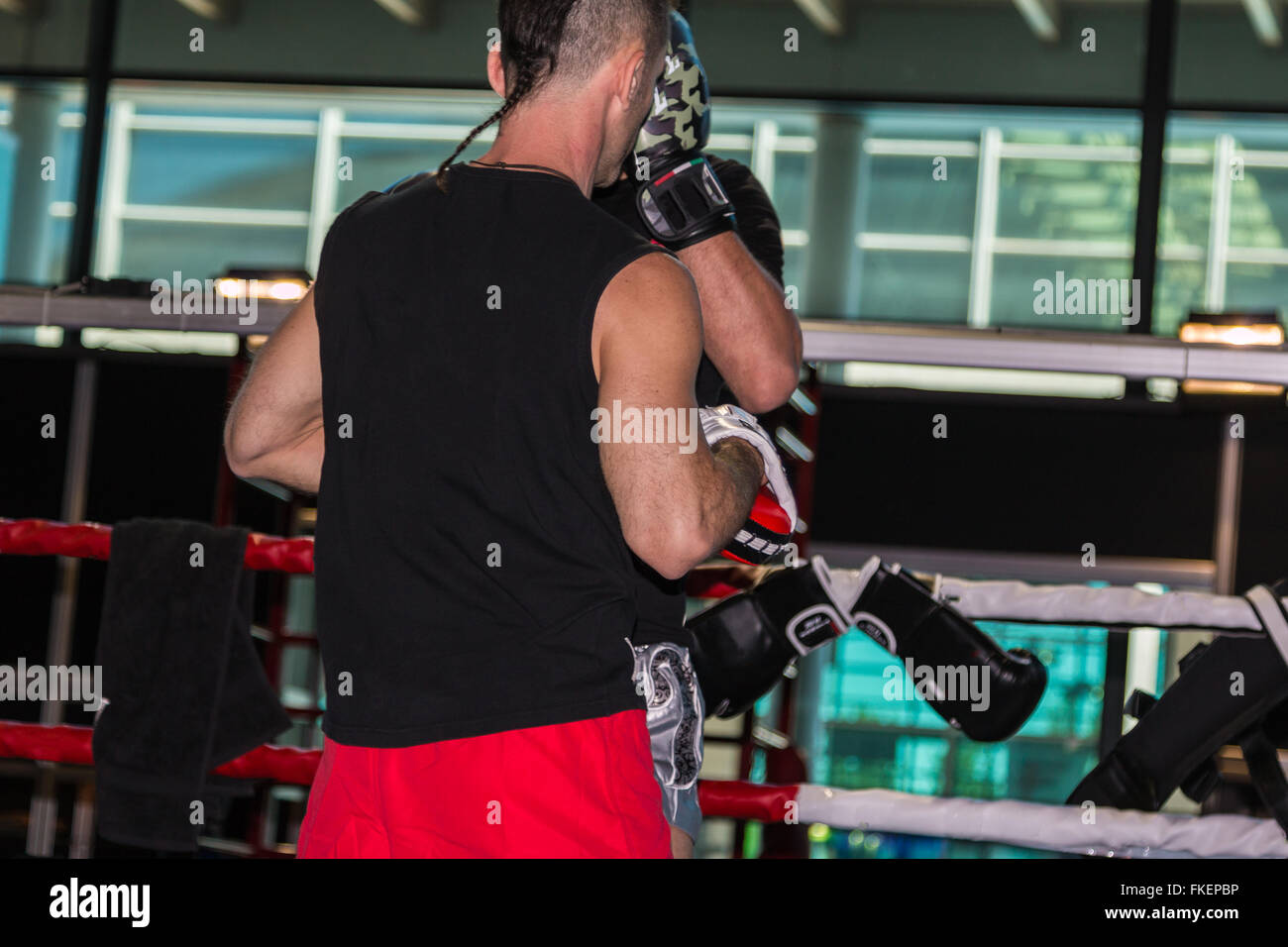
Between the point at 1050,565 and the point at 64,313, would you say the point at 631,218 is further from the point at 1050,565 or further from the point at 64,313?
the point at 1050,565

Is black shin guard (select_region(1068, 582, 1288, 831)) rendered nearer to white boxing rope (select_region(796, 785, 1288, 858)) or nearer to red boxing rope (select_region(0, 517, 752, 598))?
white boxing rope (select_region(796, 785, 1288, 858))

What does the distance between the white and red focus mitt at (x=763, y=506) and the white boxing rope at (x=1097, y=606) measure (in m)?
0.68

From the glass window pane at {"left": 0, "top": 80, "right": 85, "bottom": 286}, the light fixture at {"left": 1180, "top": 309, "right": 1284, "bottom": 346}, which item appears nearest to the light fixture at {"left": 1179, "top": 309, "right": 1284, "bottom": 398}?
the light fixture at {"left": 1180, "top": 309, "right": 1284, "bottom": 346}

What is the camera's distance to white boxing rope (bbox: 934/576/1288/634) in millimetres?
2016

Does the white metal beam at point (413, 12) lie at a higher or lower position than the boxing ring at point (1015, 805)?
higher

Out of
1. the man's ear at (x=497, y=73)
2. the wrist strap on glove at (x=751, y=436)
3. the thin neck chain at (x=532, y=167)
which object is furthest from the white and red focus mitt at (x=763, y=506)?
the man's ear at (x=497, y=73)

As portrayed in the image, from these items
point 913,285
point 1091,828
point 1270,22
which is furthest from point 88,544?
point 1270,22

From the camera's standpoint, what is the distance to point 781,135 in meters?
6.16

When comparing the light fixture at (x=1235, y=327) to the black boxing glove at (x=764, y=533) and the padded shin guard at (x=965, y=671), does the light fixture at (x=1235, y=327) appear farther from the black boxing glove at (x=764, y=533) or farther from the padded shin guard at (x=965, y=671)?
the black boxing glove at (x=764, y=533)

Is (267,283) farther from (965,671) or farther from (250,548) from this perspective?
(965,671)

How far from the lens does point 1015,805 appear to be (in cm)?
198

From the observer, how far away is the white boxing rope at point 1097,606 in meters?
2.02

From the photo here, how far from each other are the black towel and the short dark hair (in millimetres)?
1215
